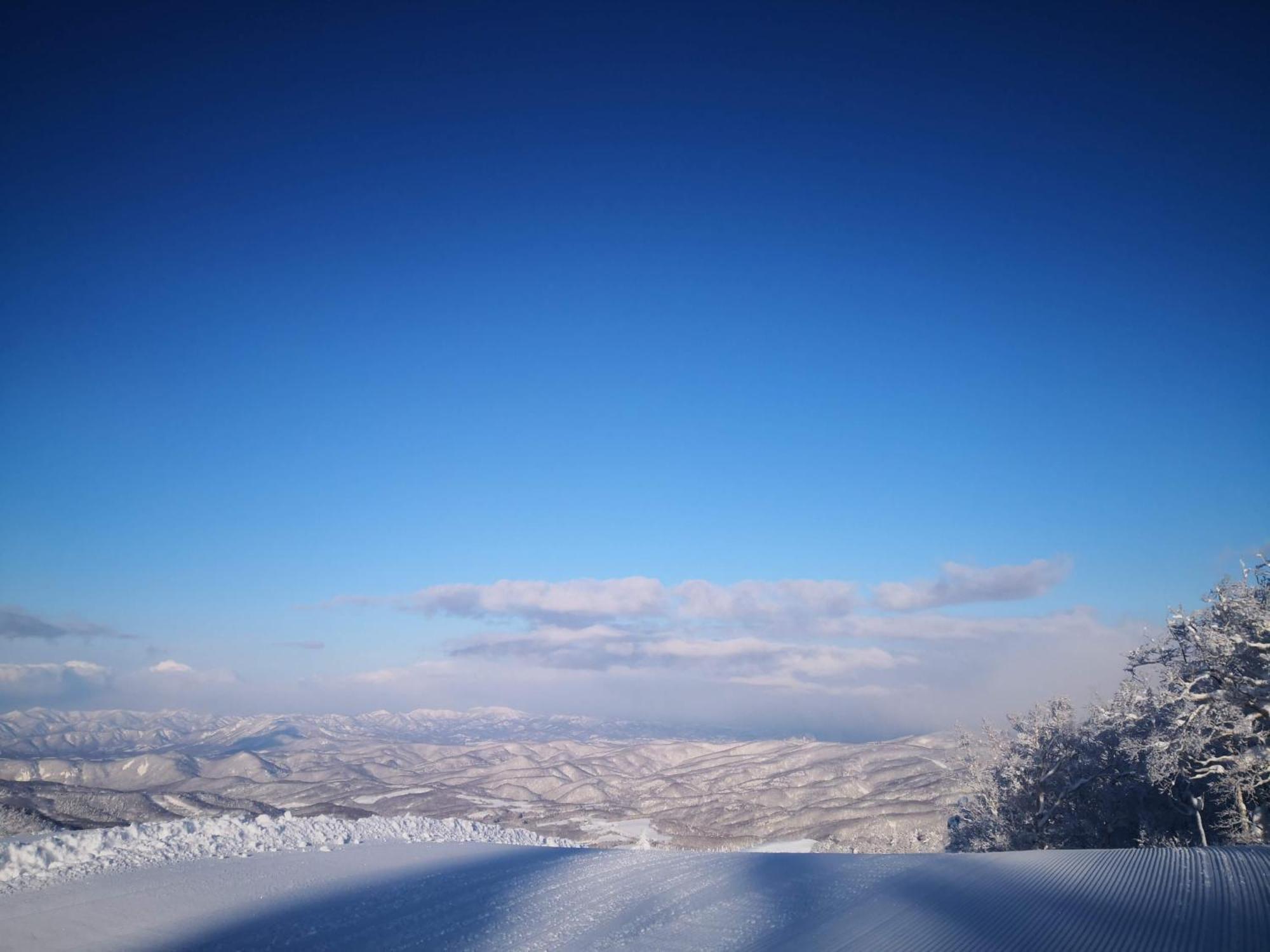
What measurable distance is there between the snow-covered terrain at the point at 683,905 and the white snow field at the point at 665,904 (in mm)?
40

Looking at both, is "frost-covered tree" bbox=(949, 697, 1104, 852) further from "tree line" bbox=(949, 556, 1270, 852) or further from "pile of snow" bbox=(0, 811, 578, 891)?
"pile of snow" bbox=(0, 811, 578, 891)

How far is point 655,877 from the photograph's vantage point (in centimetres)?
1441

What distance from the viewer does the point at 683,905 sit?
12.0 metres

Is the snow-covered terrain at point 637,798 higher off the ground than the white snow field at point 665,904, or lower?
lower

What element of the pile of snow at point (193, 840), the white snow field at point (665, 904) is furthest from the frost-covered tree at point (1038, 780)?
the pile of snow at point (193, 840)

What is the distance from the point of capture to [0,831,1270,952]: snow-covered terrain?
8.55 meters

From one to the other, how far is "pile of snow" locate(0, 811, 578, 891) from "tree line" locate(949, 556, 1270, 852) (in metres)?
22.1

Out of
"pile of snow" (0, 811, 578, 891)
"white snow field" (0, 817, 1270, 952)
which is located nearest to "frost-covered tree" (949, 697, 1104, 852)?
"white snow field" (0, 817, 1270, 952)

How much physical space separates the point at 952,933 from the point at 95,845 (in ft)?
61.5

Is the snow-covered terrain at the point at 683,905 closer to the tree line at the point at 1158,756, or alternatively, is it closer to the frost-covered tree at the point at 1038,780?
the tree line at the point at 1158,756

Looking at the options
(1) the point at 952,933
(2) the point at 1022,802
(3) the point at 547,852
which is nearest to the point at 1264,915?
(1) the point at 952,933

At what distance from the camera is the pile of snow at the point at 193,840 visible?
45.3ft

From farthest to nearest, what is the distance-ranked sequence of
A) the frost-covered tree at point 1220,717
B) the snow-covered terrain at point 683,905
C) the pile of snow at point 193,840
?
the frost-covered tree at point 1220,717 < the pile of snow at point 193,840 < the snow-covered terrain at point 683,905

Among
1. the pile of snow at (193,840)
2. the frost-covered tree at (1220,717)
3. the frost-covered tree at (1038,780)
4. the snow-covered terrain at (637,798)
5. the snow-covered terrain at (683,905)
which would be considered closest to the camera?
the snow-covered terrain at (683,905)
